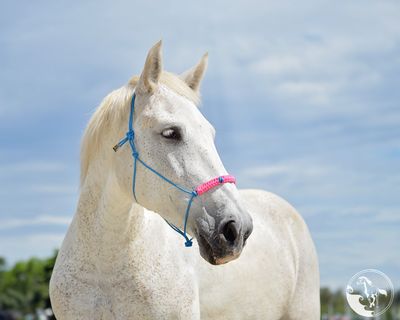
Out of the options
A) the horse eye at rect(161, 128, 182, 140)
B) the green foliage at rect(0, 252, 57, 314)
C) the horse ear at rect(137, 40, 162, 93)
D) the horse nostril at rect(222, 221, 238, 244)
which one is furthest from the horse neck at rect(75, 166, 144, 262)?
the green foliage at rect(0, 252, 57, 314)

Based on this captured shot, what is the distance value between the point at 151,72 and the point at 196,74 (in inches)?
23.6

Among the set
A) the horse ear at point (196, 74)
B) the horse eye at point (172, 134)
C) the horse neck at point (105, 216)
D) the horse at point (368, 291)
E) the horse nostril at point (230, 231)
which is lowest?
Answer: the horse at point (368, 291)

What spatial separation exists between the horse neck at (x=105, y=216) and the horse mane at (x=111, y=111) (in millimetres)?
151

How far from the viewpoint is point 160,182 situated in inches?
189

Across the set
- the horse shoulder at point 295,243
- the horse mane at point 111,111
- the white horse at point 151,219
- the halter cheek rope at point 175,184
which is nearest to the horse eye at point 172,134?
the white horse at point 151,219

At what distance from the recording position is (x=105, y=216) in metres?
5.20

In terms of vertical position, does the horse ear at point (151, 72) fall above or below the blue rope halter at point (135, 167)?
above

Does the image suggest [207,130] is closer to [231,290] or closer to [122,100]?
[122,100]

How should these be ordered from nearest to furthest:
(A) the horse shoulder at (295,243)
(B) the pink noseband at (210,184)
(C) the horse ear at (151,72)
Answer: (B) the pink noseband at (210,184), (C) the horse ear at (151,72), (A) the horse shoulder at (295,243)

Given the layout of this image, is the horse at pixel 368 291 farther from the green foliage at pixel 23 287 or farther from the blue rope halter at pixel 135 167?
the green foliage at pixel 23 287

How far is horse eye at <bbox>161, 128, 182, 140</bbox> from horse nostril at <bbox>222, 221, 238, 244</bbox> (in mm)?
730

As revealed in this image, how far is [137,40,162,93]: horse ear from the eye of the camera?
4.93 metres

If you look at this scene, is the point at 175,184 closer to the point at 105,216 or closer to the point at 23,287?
the point at 105,216

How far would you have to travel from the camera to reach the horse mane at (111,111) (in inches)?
202
